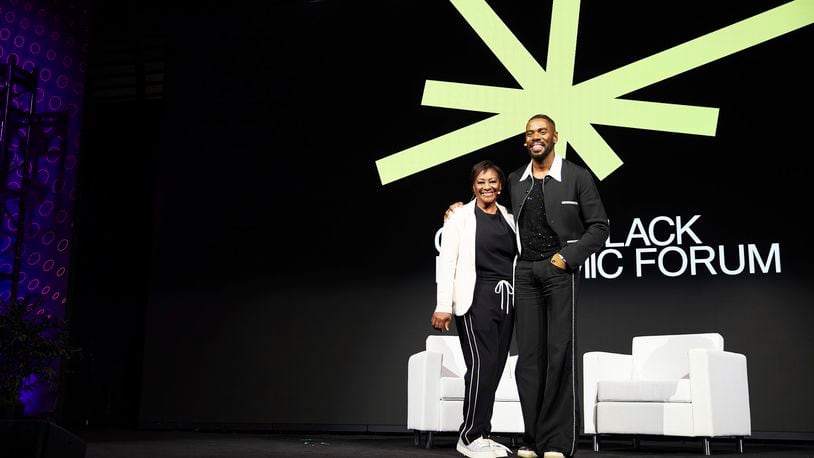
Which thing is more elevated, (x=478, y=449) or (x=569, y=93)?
(x=569, y=93)

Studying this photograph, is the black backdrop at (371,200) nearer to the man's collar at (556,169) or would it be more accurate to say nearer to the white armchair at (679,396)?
the white armchair at (679,396)

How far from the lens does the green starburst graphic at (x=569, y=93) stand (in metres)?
5.48

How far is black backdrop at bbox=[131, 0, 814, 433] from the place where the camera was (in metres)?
5.23

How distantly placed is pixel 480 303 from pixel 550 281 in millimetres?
442

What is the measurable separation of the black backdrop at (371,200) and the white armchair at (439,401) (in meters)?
1.15

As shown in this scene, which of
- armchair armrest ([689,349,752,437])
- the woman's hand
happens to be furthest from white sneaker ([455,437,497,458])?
armchair armrest ([689,349,752,437])

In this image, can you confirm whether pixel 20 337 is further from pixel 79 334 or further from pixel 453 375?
pixel 453 375

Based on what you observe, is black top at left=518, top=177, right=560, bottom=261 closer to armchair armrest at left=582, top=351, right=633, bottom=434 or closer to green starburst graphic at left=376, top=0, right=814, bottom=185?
armchair armrest at left=582, top=351, right=633, bottom=434

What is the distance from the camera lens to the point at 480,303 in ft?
10.6

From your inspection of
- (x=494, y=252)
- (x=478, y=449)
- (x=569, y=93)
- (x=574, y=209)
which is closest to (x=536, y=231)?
(x=574, y=209)

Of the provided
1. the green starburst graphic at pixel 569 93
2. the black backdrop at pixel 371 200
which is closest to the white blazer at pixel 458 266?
the black backdrop at pixel 371 200

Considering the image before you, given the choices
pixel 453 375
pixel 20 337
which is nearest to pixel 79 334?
pixel 20 337

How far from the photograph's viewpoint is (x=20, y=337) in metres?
5.25

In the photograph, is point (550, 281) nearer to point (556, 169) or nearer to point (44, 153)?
point (556, 169)
